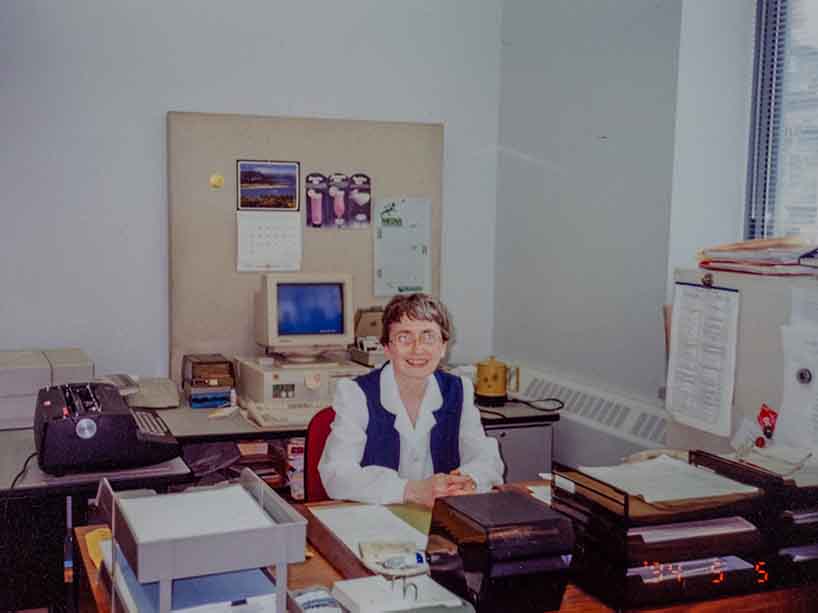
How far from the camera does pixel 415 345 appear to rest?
2807 millimetres

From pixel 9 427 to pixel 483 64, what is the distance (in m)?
2.60

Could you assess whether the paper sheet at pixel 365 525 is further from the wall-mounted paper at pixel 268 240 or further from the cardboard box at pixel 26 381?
the wall-mounted paper at pixel 268 240

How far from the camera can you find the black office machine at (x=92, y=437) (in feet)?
9.17

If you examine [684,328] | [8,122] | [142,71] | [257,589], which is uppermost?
[142,71]

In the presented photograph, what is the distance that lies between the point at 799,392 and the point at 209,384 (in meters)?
2.23

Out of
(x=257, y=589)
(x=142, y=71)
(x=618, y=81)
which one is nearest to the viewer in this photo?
(x=257, y=589)

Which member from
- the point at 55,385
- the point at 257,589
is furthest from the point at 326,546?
the point at 55,385

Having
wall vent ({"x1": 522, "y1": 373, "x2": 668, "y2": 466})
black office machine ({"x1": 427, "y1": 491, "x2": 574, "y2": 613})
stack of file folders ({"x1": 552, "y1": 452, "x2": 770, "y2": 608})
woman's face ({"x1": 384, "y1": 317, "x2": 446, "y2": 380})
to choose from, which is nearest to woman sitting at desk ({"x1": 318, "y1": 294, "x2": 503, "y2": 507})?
woman's face ({"x1": 384, "y1": 317, "x2": 446, "y2": 380})

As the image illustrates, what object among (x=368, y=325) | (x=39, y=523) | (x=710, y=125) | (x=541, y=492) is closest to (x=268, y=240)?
(x=368, y=325)

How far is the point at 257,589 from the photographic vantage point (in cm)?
165

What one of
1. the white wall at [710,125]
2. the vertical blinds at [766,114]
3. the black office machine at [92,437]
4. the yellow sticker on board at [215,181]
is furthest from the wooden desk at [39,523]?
the vertical blinds at [766,114]

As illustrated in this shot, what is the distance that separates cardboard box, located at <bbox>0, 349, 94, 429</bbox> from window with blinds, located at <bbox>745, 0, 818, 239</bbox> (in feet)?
8.22

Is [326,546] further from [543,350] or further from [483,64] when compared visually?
[483,64]

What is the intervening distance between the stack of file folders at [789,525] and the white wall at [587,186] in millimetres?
1391
